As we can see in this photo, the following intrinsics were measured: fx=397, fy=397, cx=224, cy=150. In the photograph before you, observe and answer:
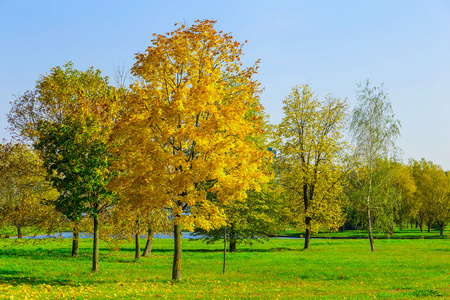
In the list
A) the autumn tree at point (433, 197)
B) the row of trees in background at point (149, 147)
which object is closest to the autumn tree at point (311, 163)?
the row of trees in background at point (149, 147)

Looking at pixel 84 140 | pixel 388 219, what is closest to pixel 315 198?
pixel 388 219

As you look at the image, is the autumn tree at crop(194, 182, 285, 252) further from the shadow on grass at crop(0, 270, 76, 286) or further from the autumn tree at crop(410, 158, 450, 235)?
the autumn tree at crop(410, 158, 450, 235)

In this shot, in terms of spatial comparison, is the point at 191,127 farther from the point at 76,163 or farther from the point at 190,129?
the point at 76,163

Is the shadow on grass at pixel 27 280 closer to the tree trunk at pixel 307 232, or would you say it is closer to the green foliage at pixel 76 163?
the green foliage at pixel 76 163

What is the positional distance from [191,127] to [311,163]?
28.1 m

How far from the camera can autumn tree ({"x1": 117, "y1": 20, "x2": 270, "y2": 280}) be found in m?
17.2

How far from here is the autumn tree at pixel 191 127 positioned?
17.2 m

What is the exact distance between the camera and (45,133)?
73.9ft

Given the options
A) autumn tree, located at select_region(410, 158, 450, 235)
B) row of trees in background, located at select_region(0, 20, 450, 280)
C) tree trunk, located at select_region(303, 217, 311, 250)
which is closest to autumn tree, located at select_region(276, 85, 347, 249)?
tree trunk, located at select_region(303, 217, 311, 250)

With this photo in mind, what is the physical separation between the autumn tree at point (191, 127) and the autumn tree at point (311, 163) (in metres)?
24.0

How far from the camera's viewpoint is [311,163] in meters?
42.9

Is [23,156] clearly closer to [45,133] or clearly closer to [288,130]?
[45,133]

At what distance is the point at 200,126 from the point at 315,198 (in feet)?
89.1

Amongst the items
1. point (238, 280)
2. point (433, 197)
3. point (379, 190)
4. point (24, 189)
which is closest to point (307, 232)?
point (379, 190)
